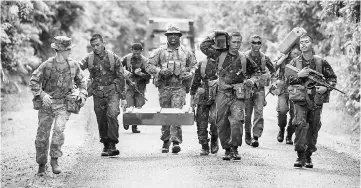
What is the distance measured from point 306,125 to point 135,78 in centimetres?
652

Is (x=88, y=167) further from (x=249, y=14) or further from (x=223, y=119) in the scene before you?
(x=249, y=14)

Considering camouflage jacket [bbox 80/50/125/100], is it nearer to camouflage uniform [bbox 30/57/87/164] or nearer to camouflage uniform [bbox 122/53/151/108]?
camouflage uniform [bbox 30/57/87/164]

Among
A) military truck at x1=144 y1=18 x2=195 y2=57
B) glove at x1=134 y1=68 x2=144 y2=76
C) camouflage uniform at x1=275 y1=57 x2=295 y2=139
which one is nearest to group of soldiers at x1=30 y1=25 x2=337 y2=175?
camouflage uniform at x1=275 y1=57 x2=295 y2=139

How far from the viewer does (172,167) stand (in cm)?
1307

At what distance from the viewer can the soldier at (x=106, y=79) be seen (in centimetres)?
1427

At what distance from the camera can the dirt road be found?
11852 mm

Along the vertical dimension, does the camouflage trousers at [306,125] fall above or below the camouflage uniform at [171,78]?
below

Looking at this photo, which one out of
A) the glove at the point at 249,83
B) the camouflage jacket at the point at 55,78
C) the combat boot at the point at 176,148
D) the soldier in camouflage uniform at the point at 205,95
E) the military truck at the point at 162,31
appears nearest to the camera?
the camouflage jacket at the point at 55,78

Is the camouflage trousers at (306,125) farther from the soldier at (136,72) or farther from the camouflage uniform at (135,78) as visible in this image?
the camouflage uniform at (135,78)

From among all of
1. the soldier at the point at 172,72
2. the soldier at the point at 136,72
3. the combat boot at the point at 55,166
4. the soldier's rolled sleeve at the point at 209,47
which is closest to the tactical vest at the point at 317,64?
the soldier's rolled sleeve at the point at 209,47

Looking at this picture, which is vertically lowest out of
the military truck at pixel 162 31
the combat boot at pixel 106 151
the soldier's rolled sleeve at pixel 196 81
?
the combat boot at pixel 106 151

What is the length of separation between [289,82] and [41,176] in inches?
157

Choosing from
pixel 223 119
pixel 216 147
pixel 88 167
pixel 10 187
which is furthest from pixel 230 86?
pixel 10 187

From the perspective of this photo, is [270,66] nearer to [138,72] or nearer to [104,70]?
[138,72]
